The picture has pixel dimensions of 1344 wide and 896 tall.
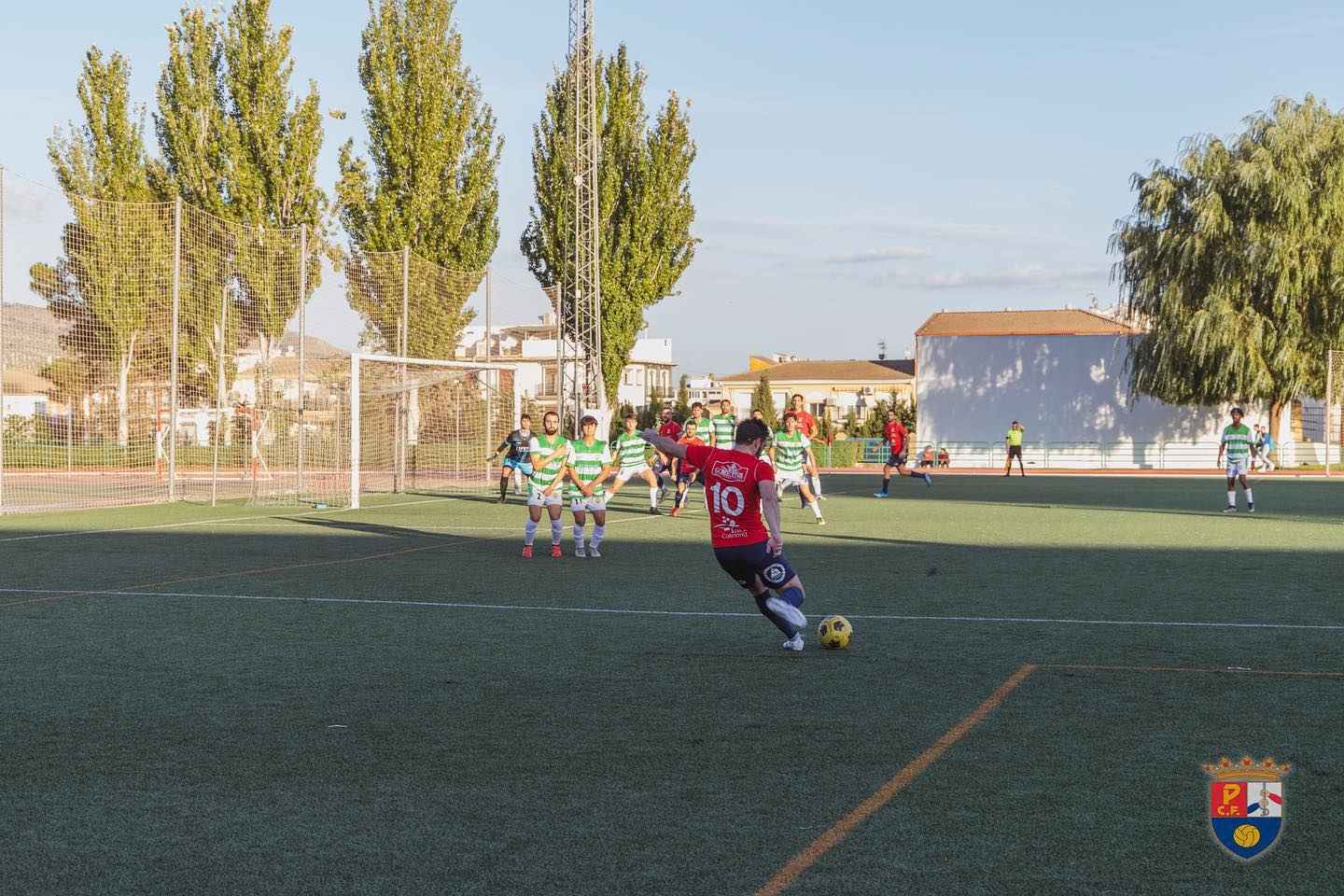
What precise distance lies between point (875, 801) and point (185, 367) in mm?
24658

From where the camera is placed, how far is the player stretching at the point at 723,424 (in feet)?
80.8

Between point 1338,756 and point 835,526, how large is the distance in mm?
15183

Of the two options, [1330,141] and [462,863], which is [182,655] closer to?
[462,863]

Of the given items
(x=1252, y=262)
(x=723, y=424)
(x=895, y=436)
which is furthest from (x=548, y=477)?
(x=1252, y=262)

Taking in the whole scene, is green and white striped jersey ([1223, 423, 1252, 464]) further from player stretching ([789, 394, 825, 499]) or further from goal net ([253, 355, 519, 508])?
goal net ([253, 355, 519, 508])

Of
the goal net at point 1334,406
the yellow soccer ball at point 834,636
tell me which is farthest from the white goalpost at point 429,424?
the goal net at point 1334,406

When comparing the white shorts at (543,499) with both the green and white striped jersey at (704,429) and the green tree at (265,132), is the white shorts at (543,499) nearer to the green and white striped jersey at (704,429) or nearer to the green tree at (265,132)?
the green and white striped jersey at (704,429)

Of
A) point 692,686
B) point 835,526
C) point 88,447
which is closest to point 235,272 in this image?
point 88,447

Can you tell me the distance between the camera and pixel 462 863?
15.6 ft

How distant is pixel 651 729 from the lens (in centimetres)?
685

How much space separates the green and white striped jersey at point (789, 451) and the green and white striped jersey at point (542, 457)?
658cm

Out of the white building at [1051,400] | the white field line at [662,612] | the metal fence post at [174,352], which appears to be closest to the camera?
the white field line at [662,612]

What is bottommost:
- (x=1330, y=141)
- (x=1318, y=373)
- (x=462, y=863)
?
(x=462, y=863)

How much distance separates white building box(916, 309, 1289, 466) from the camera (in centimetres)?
5816
